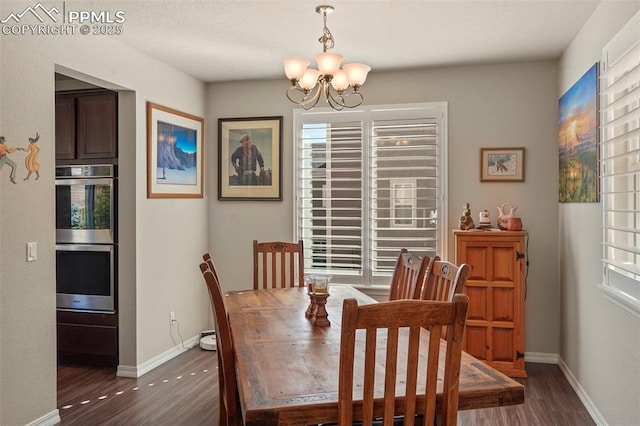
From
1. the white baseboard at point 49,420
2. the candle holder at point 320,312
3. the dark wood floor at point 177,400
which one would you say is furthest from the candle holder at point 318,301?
the white baseboard at point 49,420

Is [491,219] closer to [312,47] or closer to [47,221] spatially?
[312,47]

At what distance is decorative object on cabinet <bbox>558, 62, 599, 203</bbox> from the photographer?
3141 millimetres

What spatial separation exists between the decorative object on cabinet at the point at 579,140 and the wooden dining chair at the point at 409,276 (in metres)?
Result: 1.23

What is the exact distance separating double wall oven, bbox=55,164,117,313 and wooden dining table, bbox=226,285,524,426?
186cm

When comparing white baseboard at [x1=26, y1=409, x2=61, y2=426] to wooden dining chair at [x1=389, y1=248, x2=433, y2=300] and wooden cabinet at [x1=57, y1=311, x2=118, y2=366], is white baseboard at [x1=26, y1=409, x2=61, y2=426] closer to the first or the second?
wooden cabinet at [x1=57, y1=311, x2=118, y2=366]

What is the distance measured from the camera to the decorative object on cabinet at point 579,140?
314cm

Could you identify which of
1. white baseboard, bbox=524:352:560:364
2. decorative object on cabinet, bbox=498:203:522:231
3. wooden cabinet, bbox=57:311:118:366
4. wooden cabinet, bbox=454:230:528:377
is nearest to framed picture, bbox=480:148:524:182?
decorative object on cabinet, bbox=498:203:522:231

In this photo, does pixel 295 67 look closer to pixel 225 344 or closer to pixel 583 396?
pixel 225 344

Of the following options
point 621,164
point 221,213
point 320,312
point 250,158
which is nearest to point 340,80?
point 320,312

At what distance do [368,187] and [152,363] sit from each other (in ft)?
8.12

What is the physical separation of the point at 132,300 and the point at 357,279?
202 cm

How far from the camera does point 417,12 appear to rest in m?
3.17

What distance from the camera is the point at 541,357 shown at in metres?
4.31

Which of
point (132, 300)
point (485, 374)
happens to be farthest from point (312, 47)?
point (485, 374)
